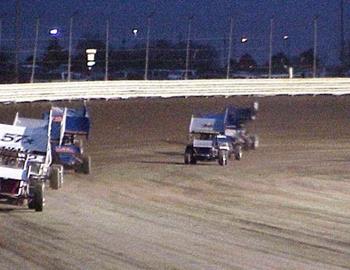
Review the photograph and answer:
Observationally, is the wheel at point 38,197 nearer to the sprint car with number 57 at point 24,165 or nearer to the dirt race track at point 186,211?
the sprint car with number 57 at point 24,165

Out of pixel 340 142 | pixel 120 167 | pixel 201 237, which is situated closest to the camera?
pixel 201 237

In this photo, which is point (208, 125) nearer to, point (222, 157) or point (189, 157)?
point (189, 157)

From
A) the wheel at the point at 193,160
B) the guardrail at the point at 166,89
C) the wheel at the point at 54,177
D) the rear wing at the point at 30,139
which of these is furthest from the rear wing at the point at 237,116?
the rear wing at the point at 30,139

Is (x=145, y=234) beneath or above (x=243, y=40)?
beneath

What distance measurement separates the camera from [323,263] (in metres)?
15.5

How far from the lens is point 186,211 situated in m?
22.0

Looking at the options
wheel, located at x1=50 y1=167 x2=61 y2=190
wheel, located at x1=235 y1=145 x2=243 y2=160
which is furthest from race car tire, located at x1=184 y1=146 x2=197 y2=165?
wheel, located at x1=50 y1=167 x2=61 y2=190

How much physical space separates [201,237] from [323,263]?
2802 mm

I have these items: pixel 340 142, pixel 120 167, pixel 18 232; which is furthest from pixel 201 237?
pixel 340 142

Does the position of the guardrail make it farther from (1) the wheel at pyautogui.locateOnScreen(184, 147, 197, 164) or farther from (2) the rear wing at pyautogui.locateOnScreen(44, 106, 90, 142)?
(2) the rear wing at pyautogui.locateOnScreen(44, 106, 90, 142)

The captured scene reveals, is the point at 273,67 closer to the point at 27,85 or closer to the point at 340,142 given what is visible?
the point at 27,85

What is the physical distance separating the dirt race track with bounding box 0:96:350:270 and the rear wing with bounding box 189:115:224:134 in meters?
1.07

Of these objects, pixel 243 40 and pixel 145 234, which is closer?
pixel 145 234

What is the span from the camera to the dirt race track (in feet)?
51.6
